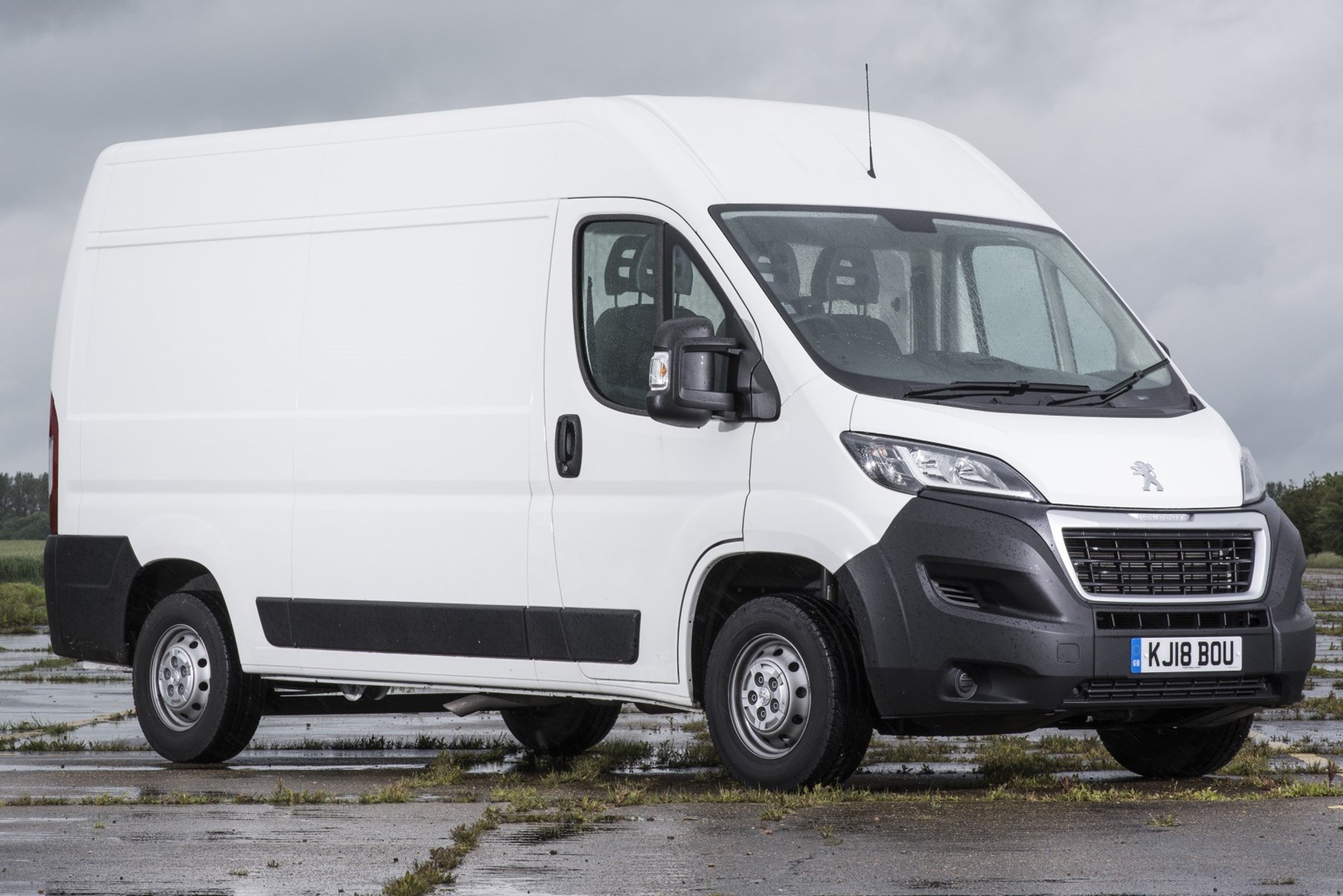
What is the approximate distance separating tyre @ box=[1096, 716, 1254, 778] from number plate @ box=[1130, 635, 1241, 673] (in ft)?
3.10

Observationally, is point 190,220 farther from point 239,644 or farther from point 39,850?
point 39,850

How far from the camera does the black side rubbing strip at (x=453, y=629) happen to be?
9883 mm

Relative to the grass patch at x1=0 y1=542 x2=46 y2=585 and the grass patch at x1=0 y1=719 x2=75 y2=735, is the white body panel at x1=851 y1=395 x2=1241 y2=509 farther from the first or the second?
the grass patch at x1=0 y1=542 x2=46 y2=585

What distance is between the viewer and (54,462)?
40.4 ft

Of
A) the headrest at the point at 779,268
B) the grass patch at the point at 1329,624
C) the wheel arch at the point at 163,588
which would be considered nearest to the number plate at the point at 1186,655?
the headrest at the point at 779,268

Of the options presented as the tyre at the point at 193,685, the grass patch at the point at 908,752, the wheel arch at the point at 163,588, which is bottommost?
the grass patch at the point at 908,752

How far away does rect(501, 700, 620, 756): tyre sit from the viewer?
12219 mm

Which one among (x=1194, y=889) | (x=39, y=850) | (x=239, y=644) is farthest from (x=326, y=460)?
(x=1194, y=889)

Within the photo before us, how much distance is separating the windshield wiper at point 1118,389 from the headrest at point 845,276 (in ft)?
3.10

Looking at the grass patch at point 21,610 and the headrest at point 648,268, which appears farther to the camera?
the grass patch at point 21,610

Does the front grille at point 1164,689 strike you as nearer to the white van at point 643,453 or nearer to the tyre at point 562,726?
the white van at point 643,453

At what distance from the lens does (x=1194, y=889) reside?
658 centimetres

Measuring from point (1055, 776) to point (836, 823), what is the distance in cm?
242

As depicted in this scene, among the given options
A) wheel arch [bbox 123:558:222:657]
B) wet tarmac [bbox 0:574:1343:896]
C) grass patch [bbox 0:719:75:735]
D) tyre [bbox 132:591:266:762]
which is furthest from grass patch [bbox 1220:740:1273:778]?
grass patch [bbox 0:719:75:735]
